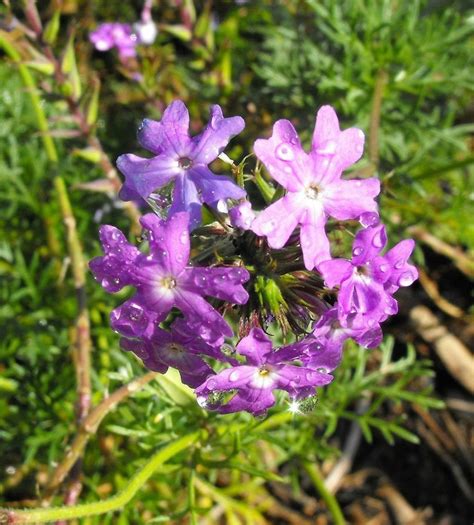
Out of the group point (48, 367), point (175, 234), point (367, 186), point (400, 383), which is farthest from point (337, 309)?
point (48, 367)

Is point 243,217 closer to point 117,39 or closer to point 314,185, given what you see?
point 314,185

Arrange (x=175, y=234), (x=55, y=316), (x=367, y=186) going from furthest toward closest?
1. (x=55, y=316)
2. (x=367, y=186)
3. (x=175, y=234)

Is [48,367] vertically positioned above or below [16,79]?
below

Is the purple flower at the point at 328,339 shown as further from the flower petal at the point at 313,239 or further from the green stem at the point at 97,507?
the green stem at the point at 97,507

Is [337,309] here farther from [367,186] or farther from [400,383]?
[400,383]

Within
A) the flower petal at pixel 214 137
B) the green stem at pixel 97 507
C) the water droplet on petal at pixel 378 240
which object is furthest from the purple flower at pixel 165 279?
the green stem at pixel 97 507

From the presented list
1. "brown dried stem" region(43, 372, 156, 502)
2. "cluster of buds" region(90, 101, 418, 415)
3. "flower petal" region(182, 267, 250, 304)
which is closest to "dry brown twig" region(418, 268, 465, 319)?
"brown dried stem" region(43, 372, 156, 502)

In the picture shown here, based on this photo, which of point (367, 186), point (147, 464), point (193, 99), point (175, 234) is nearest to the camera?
point (175, 234)

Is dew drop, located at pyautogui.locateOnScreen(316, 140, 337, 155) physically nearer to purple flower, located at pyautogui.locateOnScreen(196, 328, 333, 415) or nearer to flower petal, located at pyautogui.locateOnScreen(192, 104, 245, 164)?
flower petal, located at pyautogui.locateOnScreen(192, 104, 245, 164)
